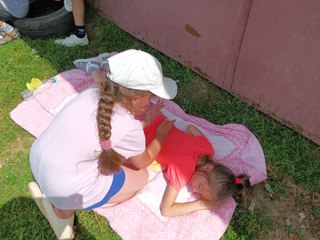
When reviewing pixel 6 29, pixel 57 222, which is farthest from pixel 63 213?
pixel 6 29

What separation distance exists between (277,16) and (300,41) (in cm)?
23

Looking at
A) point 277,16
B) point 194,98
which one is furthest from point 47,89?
point 277,16

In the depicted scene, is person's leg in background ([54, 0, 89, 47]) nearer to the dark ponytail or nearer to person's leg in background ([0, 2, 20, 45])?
person's leg in background ([0, 2, 20, 45])

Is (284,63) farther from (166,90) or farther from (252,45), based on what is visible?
(166,90)

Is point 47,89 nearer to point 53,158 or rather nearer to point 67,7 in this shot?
point 67,7

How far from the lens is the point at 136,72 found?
6.48 ft

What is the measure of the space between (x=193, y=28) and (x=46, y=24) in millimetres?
1560

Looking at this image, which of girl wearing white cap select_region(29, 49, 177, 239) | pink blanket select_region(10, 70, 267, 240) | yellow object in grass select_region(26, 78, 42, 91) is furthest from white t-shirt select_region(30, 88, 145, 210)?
yellow object in grass select_region(26, 78, 42, 91)

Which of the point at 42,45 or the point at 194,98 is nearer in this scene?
the point at 194,98

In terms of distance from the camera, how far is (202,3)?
288 cm

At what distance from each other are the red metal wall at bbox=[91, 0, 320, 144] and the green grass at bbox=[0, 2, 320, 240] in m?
0.12

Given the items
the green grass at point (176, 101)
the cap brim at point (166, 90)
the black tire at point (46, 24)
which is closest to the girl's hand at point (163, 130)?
the cap brim at point (166, 90)

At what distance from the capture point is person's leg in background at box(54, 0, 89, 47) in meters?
3.75

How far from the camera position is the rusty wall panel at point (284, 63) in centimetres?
241
